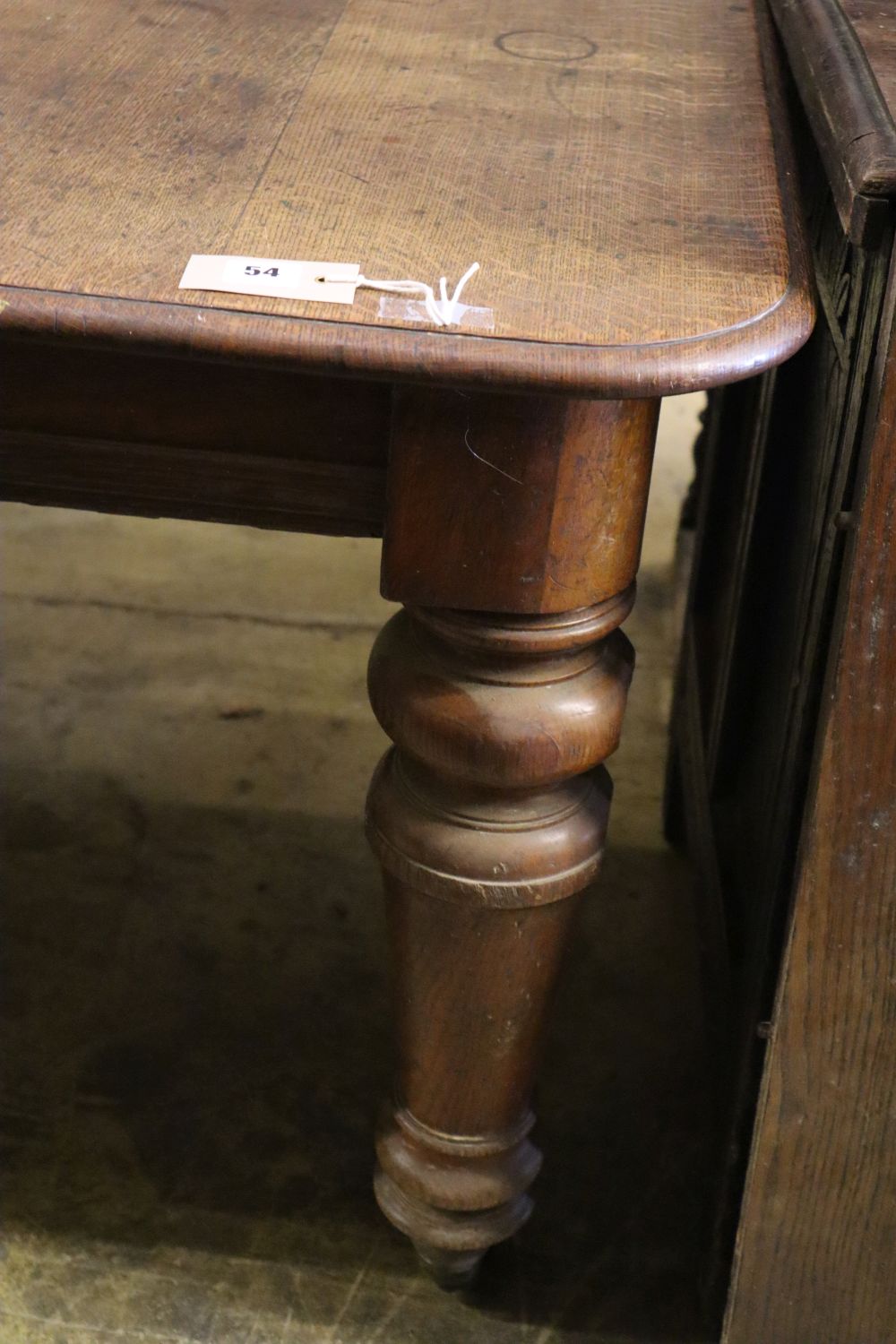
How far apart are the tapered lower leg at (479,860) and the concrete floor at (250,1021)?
5.0 inches

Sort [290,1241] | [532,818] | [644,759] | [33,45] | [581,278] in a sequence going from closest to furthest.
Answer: [581,278] → [532,818] → [33,45] → [290,1241] → [644,759]

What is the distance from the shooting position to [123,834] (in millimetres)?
1572

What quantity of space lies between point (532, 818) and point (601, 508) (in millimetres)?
212

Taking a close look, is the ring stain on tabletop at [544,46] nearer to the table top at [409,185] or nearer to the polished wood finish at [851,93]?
the table top at [409,185]


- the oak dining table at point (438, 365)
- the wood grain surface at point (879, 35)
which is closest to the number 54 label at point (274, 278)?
the oak dining table at point (438, 365)

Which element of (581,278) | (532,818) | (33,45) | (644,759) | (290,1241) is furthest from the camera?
(644,759)

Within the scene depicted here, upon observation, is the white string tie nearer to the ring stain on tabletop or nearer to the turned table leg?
the turned table leg

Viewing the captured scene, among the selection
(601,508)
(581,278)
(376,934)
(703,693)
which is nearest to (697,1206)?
(376,934)

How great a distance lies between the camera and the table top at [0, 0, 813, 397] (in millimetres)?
649

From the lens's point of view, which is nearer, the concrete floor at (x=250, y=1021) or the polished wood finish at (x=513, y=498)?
the polished wood finish at (x=513, y=498)

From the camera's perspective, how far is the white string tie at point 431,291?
0.65m

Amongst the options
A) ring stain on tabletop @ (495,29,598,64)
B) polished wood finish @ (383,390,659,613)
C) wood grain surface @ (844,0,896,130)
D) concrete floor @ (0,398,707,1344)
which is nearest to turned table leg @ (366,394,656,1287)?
polished wood finish @ (383,390,659,613)

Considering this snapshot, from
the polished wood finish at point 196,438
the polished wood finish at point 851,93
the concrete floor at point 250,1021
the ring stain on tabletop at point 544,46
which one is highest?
the polished wood finish at point 851,93

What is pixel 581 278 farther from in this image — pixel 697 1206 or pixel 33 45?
pixel 697 1206
